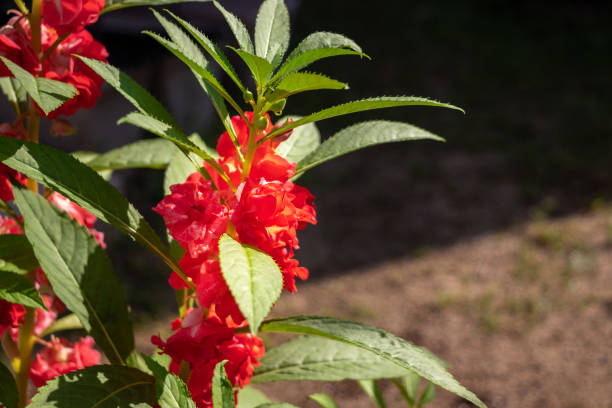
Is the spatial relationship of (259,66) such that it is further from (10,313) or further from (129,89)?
(10,313)

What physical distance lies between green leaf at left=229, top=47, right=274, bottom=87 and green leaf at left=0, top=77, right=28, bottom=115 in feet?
1.38

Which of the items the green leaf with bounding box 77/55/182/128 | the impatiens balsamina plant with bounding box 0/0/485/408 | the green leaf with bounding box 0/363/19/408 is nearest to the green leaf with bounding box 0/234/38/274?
the impatiens balsamina plant with bounding box 0/0/485/408

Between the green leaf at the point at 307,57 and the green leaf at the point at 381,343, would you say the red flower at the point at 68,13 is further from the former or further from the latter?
the green leaf at the point at 381,343

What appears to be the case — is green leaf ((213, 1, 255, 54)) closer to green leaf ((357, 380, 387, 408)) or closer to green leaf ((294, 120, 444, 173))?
green leaf ((294, 120, 444, 173))

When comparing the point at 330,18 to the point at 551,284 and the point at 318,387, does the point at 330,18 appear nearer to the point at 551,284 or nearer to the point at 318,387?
the point at 551,284

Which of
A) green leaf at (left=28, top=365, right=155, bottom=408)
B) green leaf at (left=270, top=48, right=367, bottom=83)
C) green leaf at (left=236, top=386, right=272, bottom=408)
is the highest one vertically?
green leaf at (left=270, top=48, right=367, bottom=83)

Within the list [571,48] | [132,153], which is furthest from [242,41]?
[571,48]

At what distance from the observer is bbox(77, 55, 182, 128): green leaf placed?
0.67 meters

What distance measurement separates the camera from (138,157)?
1002 mm

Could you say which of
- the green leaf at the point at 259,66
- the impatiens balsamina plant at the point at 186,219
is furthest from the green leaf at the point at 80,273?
the green leaf at the point at 259,66

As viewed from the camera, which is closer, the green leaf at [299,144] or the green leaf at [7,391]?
the green leaf at [7,391]

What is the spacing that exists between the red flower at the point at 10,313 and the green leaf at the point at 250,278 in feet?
1.06

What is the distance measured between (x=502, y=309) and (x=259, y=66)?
126 inches

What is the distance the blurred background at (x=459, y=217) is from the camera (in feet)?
10.9
